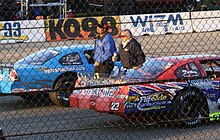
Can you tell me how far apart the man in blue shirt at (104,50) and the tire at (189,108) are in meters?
2.32

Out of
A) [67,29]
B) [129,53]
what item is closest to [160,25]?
[129,53]

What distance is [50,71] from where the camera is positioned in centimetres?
1110

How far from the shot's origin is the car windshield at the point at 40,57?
36.7 ft

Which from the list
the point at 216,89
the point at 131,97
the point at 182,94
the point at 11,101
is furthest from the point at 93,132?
the point at 11,101

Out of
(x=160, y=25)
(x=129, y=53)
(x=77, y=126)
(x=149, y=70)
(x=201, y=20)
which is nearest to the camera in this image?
(x=77, y=126)

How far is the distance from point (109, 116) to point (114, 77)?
3.00 ft

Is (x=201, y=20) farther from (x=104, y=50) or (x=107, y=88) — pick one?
(x=107, y=88)

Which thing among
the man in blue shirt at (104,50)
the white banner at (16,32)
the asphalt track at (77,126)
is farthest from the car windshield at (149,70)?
the white banner at (16,32)

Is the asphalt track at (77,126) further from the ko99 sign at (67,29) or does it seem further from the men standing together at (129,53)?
the men standing together at (129,53)

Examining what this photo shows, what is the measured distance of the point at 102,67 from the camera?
35.7ft

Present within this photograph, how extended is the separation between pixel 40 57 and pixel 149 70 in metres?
2.80

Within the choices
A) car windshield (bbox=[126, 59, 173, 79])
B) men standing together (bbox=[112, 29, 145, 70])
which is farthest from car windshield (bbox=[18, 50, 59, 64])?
car windshield (bbox=[126, 59, 173, 79])

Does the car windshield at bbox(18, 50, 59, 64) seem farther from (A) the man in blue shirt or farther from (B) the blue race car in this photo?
(A) the man in blue shirt

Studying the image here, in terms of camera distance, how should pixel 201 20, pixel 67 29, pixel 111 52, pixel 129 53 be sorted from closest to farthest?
pixel 67 29
pixel 129 53
pixel 111 52
pixel 201 20
